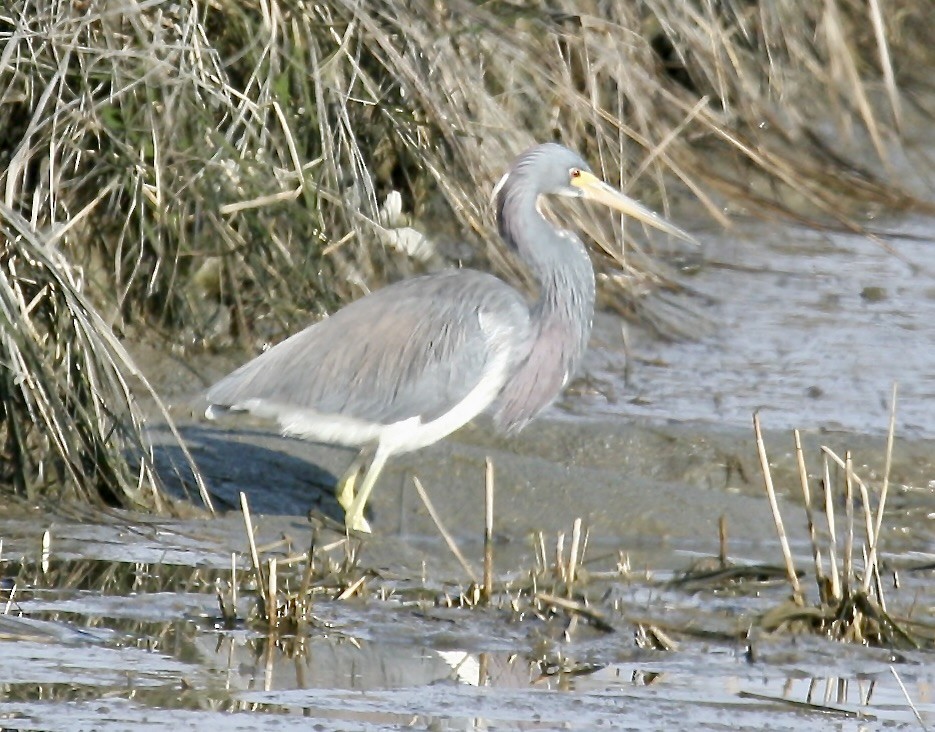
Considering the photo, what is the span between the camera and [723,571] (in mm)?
5031

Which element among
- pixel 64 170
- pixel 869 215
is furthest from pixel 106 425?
pixel 869 215

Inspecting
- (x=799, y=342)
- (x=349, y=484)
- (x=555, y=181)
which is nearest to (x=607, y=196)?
(x=555, y=181)

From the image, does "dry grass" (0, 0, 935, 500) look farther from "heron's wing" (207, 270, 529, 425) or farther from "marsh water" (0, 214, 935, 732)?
"heron's wing" (207, 270, 529, 425)

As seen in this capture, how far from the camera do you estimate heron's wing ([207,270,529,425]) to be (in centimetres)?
596

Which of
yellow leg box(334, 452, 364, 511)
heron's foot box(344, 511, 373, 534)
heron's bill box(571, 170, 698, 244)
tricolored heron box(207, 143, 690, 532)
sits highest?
heron's bill box(571, 170, 698, 244)

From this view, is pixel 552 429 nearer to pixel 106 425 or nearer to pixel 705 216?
pixel 106 425

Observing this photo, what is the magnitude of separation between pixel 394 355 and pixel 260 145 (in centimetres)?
128

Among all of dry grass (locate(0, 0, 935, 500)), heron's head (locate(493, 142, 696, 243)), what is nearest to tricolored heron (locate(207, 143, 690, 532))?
heron's head (locate(493, 142, 696, 243))

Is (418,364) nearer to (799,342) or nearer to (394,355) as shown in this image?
(394,355)

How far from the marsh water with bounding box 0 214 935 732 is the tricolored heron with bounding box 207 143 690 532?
11.5 inches

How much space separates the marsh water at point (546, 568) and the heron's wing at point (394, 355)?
1.24 ft

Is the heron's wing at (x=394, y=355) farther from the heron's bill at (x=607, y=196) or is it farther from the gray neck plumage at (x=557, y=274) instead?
the heron's bill at (x=607, y=196)

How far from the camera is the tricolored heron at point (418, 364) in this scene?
597 cm

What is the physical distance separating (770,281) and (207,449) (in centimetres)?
378
